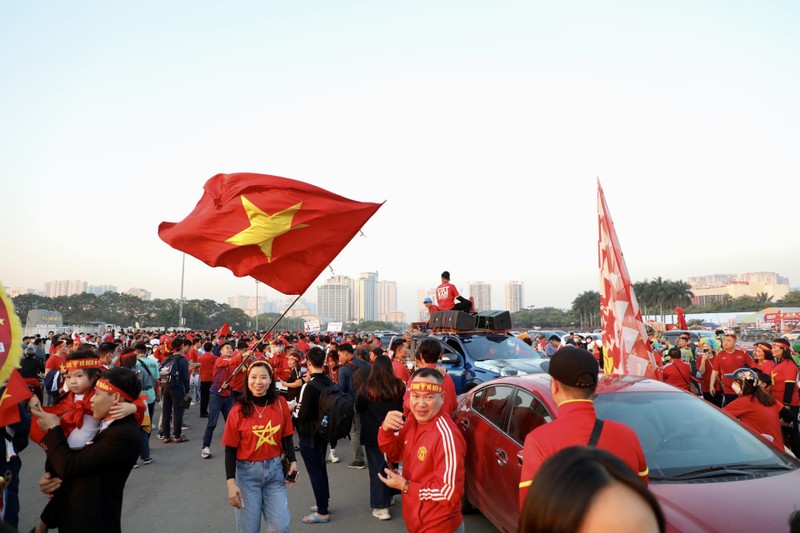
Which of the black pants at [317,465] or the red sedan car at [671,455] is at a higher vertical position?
the red sedan car at [671,455]

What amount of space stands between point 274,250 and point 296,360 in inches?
217

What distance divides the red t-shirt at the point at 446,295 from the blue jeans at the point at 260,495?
8.14 metres

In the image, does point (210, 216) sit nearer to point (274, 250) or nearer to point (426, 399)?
point (274, 250)

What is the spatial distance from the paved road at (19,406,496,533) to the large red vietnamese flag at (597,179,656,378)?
9.79 feet

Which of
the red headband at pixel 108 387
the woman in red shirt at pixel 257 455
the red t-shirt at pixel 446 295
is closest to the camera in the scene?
the red headband at pixel 108 387

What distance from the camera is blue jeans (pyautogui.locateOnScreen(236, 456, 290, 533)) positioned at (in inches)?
165

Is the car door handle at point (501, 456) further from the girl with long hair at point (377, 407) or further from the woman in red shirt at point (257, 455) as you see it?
the woman in red shirt at point (257, 455)

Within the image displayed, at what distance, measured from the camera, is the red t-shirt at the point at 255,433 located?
13.8 ft

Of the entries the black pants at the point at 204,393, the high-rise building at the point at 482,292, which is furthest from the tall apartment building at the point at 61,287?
the black pants at the point at 204,393

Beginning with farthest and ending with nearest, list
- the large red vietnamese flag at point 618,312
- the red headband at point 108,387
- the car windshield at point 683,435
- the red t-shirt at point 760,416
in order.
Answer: the large red vietnamese flag at point 618,312
the red t-shirt at point 760,416
the car windshield at point 683,435
the red headband at point 108,387

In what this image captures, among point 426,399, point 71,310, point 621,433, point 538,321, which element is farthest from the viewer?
point 538,321

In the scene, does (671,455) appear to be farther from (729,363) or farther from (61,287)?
(61,287)

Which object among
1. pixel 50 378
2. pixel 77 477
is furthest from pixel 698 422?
pixel 50 378

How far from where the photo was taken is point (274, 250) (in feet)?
20.4
